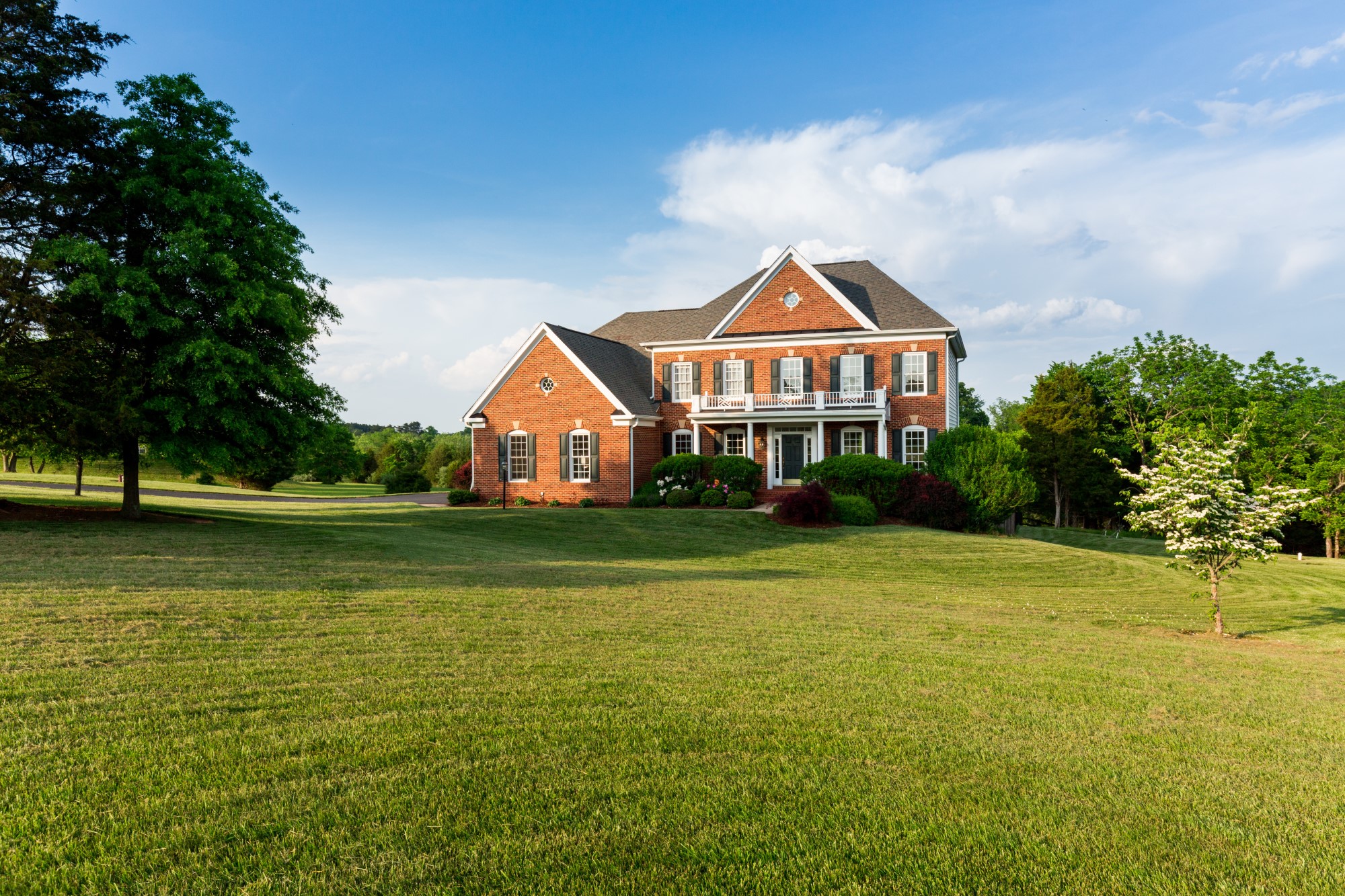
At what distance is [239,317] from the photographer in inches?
665

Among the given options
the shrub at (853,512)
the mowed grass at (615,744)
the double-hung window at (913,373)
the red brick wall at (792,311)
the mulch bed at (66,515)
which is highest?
the red brick wall at (792,311)

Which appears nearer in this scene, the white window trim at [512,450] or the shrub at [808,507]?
the shrub at [808,507]

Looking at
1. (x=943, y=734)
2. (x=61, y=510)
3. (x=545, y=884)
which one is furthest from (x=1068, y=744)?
(x=61, y=510)

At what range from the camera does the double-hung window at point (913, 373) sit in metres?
27.8

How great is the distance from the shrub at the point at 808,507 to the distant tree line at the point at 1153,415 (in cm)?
1651

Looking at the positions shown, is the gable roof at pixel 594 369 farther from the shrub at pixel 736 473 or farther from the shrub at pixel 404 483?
the shrub at pixel 404 483

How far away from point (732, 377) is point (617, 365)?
490 centimetres

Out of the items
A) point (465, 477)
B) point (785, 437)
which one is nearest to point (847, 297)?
point (785, 437)

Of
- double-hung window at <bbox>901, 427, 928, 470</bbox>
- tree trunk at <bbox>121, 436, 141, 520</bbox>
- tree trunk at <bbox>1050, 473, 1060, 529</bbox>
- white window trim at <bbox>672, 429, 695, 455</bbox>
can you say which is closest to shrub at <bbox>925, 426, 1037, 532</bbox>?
double-hung window at <bbox>901, 427, 928, 470</bbox>

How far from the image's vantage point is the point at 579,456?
29234 mm

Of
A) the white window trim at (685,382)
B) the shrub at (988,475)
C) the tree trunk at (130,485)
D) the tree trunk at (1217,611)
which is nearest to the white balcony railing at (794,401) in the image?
the white window trim at (685,382)

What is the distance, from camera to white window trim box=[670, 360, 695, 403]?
3067cm

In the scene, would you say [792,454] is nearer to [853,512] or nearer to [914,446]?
[914,446]

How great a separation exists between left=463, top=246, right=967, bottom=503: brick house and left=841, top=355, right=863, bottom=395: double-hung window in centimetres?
5
